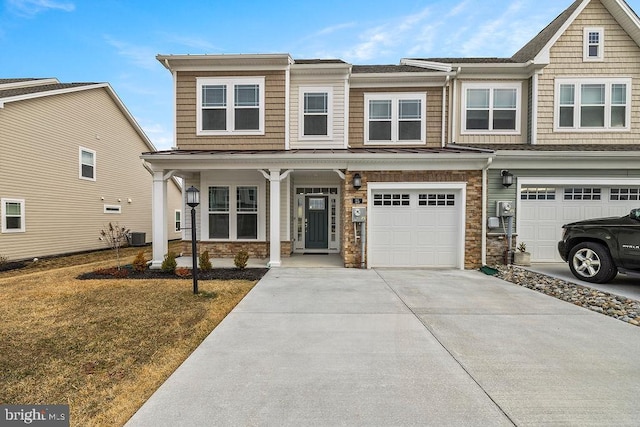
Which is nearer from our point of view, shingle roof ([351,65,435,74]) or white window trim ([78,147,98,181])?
shingle roof ([351,65,435,74])

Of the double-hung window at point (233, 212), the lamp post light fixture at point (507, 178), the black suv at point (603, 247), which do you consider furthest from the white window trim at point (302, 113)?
the black suv at point (603, 247)

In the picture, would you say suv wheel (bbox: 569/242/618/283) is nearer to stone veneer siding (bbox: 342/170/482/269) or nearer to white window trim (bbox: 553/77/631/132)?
stone veneer siding (bbox: 342/170/482/269)

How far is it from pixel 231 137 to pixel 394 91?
5.44 meters

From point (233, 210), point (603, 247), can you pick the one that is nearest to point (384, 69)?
point (233, 210)

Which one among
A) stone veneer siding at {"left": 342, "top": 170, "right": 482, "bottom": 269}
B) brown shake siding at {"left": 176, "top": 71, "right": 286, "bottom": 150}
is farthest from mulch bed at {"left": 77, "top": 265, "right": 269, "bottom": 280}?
brown shake siding at {"left": 176, "top": 71, "right": 286, "bottom": 150}

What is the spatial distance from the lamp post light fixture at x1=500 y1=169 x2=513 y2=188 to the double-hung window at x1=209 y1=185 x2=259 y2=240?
723 cm

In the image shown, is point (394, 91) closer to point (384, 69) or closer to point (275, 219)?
point (384, 69)

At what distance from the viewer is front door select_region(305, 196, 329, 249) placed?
407 inches

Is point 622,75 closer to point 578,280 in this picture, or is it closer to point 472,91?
point 472,91

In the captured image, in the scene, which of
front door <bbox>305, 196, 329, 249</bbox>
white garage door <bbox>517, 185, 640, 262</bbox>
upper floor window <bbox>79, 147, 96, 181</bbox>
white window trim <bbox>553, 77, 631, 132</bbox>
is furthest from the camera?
upper floor window <bbox>79, 147, 96, 181</bbox>

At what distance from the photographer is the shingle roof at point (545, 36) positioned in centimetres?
918

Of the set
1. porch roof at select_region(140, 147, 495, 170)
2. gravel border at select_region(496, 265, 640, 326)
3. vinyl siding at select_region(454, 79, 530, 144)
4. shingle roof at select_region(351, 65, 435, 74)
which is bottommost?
gravel border at select_region(496, 265, 640, 326)

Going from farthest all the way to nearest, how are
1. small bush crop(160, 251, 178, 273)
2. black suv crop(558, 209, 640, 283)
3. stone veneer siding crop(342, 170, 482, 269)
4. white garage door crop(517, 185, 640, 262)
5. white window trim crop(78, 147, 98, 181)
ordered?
white window trim crop(78, 147, 98, 181) < white garage door crop(517, 185, 640, 262) < stone veneer siding crop(342, 170, 482, 269) < small bush crop(160, 251, 178, 273) < black suv crop(558, 209, 640, 283)

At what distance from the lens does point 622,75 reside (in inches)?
357
